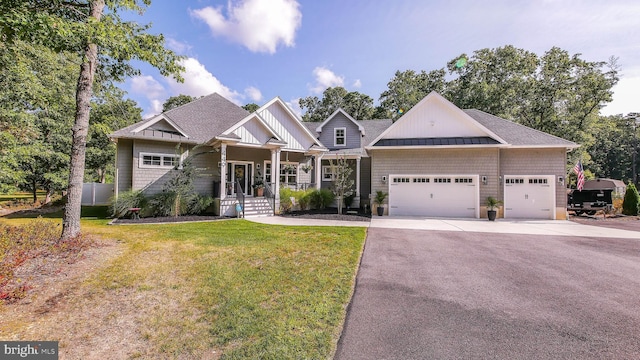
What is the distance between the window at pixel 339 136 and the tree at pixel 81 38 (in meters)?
13.0

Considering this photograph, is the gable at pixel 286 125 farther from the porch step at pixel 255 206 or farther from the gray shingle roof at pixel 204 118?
the porch step at pixel 255 206

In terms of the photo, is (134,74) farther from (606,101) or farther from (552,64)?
(606,101)

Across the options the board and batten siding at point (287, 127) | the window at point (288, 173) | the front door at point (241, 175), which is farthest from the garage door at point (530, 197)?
the front door at point (241, 175)

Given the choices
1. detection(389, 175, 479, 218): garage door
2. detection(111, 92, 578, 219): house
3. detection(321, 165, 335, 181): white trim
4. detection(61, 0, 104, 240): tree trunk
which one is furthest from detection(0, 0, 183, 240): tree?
detection(321, 165, 335, 181): white trim

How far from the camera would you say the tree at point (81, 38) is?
17.9 feet

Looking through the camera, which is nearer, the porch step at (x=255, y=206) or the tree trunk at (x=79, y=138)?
the tree trunk at (x=79, y=138)

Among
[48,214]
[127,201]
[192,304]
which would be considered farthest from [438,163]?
[48,214]

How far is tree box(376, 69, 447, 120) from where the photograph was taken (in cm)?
3203

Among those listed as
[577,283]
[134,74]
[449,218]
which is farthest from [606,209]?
[134,74]

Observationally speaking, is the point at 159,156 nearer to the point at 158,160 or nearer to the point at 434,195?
the point at 158,160

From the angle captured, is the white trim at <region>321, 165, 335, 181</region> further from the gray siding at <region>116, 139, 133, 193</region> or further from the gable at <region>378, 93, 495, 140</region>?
the gray siding at <region>116, 139, 133, 193</region>

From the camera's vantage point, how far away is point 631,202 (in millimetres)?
15414

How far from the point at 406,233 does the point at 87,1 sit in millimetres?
12520

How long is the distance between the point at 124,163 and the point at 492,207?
62.5 ft
